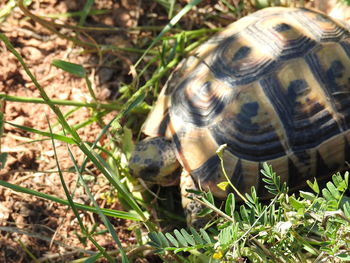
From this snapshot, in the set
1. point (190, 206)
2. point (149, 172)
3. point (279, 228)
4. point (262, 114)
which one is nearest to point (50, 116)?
point (149, 172)

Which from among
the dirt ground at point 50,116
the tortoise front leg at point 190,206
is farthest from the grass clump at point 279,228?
the dirt ground at point 50,116

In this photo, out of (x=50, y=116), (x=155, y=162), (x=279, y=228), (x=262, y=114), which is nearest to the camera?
(x=279, y=228)

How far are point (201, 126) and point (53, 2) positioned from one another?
150 centimetres

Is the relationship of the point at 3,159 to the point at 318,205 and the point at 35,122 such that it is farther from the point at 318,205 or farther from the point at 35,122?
the point at 318,205

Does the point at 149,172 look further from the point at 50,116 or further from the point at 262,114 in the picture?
the point at 50,116

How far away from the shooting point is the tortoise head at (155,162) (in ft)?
8.66

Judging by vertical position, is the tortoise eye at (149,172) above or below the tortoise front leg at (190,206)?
above

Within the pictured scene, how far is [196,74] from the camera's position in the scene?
2730 millimetres

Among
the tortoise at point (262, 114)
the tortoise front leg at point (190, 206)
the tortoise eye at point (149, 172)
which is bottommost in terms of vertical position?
the tortoise front leg at point (190, 206)

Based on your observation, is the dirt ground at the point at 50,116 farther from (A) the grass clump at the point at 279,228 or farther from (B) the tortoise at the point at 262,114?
(A) the grass clump at the point at 279,228

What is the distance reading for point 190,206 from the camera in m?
2.59

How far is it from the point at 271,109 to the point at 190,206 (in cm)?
61

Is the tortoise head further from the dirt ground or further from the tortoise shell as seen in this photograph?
the dirt ground

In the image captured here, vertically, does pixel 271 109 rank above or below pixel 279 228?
above
